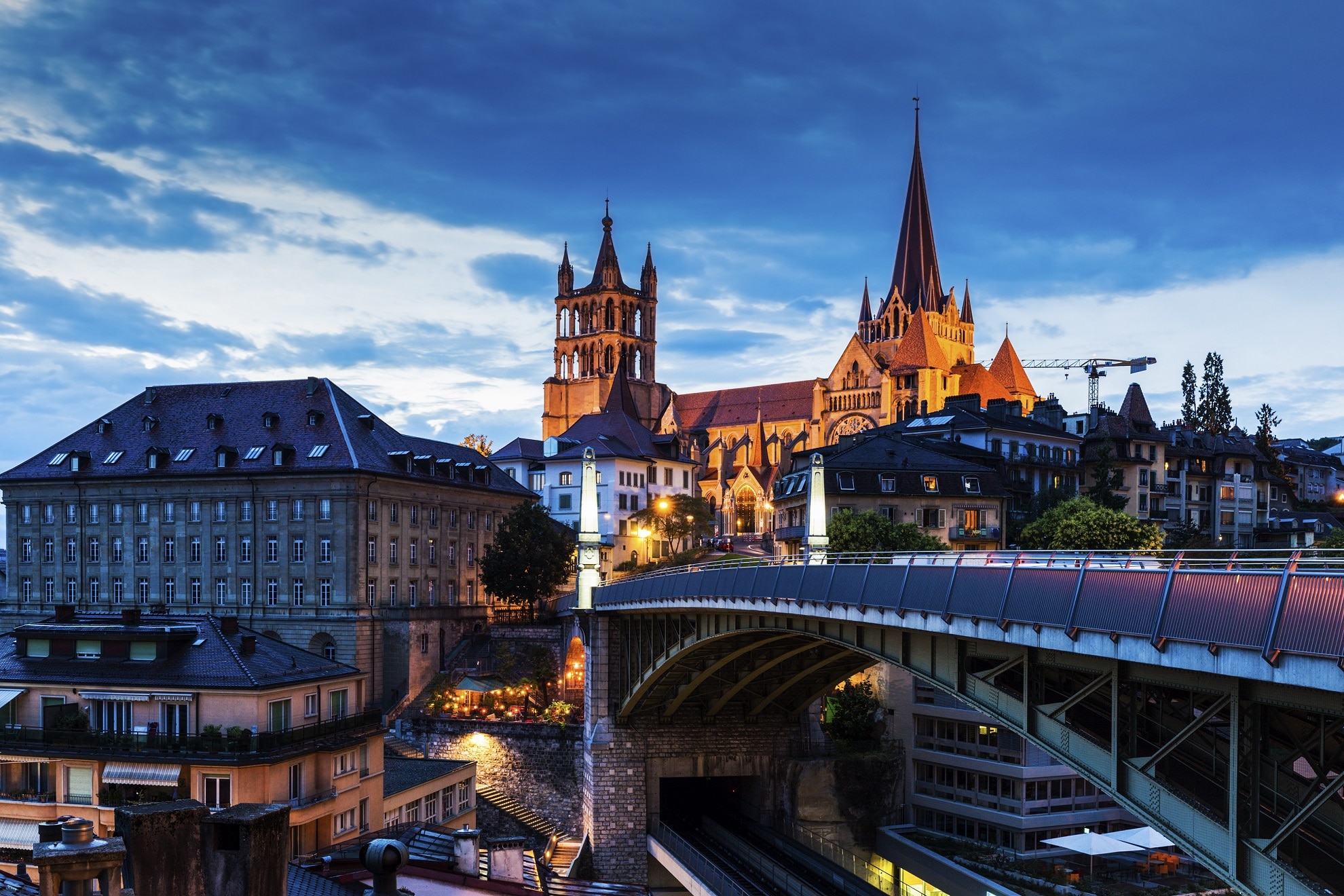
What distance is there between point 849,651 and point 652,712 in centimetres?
1469

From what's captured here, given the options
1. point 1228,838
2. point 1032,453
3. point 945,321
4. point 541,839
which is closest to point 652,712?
point 541,839

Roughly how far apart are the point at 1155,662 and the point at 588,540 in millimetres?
46545

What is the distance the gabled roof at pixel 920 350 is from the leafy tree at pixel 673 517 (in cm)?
5433

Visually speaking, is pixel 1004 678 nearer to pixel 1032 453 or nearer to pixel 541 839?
pixel 541 839

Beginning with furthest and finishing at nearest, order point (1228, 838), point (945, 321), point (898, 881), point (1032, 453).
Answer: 1. point (945, 321)
2. point (1032, 453)
3. point (898, 881)
4. point (1228, 838)

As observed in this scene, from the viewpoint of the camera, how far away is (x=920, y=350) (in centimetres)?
16575

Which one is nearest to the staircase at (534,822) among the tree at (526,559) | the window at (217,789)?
the window at (217,789)

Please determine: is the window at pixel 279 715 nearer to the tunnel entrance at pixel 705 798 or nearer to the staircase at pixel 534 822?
the staircase at pixel 534 822

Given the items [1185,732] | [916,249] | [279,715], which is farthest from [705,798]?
[916,249]

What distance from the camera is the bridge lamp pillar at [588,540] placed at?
6169 cm

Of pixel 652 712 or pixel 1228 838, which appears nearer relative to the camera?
pixel 1228 838

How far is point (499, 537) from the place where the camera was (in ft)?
298

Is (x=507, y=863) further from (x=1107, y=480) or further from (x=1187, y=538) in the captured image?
(x=1187, y=538)

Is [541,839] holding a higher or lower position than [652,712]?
lower
